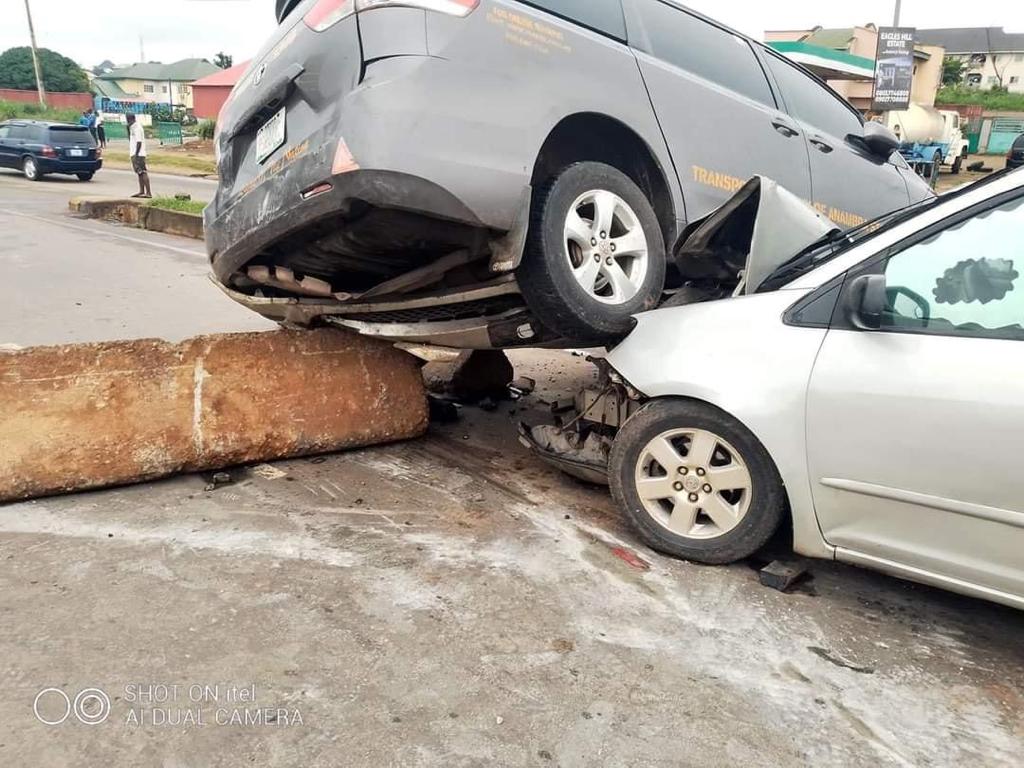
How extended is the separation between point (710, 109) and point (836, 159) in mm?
1397

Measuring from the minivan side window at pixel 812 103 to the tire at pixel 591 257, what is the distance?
1.88 metres

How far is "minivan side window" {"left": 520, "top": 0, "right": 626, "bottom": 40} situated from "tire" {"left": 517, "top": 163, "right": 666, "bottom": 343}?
69 centimetres

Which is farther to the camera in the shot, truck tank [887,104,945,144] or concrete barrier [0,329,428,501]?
truck tank [887,104,945,144]

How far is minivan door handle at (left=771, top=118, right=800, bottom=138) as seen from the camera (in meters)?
4.43

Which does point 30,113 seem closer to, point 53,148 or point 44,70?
point 44,70

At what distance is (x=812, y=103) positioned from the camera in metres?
5.03

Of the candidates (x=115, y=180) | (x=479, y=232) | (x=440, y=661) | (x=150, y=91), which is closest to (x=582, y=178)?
(x=479, y=232)

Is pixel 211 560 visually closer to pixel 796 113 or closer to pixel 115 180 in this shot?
pixel 796 113

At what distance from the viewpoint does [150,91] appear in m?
96.7

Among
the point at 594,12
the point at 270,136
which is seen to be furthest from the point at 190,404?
the point at 594,12

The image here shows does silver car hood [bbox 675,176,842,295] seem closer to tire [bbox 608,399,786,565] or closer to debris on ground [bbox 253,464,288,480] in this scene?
tire [bbox 608,399,786,565]

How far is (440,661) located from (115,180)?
2467 cm

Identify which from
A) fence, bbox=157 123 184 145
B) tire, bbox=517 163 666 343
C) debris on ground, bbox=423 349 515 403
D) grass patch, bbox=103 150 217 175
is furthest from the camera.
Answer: fence, bbox=157 123 184 145

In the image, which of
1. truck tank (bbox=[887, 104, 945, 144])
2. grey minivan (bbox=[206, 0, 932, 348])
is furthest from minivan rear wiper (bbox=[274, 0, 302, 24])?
truck tank (bbox=[887, 104, 945, 144])
